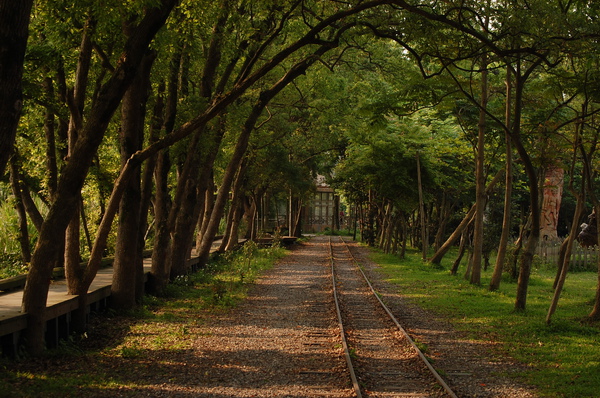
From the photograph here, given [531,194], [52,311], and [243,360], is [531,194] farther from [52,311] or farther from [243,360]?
[52,311]

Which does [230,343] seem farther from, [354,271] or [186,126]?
[354,271]

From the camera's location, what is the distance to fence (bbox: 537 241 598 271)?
2772 cm

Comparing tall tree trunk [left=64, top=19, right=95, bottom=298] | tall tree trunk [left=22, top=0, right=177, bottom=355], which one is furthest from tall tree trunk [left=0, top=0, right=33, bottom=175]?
tall tree trunk [left=64, top=19, right=95, bottom=298]

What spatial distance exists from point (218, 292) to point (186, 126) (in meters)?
5.84

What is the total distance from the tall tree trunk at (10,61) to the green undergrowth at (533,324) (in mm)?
6597

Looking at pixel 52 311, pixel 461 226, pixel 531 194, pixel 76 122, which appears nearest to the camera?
pixel 52 311

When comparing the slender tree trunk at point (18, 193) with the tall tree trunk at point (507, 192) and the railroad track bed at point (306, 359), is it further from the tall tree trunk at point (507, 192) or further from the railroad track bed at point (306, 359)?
the tall tree trunk at point (507, 192)

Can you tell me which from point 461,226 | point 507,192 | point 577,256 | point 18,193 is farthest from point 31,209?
point 577,256

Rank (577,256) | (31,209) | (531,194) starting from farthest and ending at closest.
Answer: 1. (577,256)
2. (31,209)
3. (531,194)

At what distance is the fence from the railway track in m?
14.8

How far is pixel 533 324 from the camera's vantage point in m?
12.1

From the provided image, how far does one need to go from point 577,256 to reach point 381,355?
2093 cm

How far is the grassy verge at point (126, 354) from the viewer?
8.02 meters

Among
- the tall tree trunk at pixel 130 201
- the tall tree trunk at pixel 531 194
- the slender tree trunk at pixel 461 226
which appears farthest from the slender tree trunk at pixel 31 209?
the slender tree trunk at pixel 461 226
